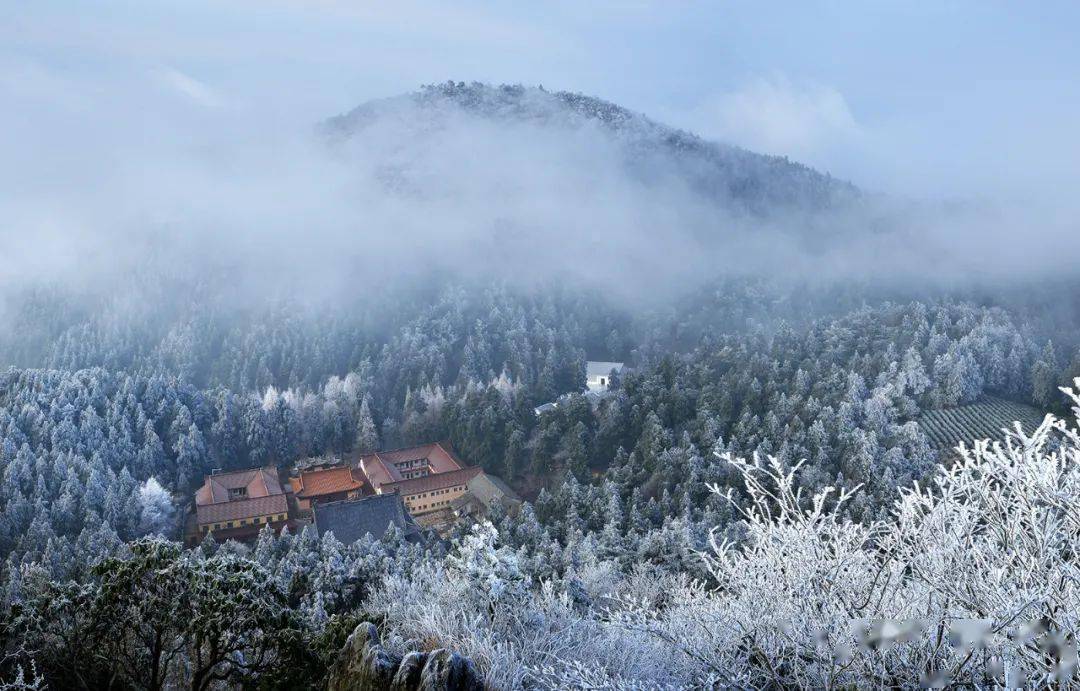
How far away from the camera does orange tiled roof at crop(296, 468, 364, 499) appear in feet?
93.8

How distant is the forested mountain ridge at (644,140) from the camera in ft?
258

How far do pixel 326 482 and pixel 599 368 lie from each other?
19960mm

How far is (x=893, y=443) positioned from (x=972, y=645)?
20.2 metres

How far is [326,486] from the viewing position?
95.8 feet

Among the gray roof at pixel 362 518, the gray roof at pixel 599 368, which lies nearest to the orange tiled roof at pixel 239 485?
the gray roof at pixel 362 518

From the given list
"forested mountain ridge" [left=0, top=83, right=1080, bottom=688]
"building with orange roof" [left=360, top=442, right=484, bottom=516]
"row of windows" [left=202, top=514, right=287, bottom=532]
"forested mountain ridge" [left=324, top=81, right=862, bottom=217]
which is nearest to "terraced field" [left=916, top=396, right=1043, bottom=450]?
"forested mountain ridge" [left=0, top=83, right=1080, bottom=688]

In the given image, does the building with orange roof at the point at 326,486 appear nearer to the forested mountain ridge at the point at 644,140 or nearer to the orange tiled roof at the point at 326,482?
the orange tiled roof at the point at 326,482

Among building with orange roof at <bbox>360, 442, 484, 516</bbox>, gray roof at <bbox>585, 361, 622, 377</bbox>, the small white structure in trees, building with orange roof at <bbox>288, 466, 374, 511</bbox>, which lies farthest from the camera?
gray roof at <bbox>585, 361, 622, 377</bbox>

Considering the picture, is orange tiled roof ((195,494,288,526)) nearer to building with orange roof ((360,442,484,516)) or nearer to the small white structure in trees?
building with orange roof ((360,442,484,516))

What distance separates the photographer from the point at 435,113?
331 ft

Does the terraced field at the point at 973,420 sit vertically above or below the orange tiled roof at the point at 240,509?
above

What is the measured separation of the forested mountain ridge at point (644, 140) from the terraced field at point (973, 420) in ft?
166

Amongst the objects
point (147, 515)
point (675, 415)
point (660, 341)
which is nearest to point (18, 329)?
point (147, 515)

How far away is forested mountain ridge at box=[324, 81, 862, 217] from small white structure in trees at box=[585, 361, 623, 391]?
39.6m
